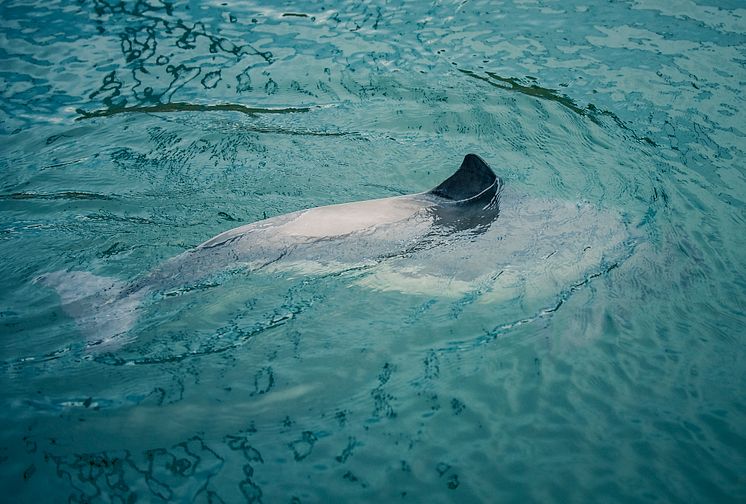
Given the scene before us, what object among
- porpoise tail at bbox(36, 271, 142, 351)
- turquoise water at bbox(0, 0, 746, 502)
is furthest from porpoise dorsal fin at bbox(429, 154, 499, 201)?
porpoise tail at bbox(36, 271, 142, 351)

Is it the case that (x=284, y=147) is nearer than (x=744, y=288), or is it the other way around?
(x=744, y=288)

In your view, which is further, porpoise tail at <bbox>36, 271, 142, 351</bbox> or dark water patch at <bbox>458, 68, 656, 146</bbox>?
dark water patch at <bbox>458, 68, 656, 146</bbox>

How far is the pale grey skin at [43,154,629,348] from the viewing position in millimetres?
4664

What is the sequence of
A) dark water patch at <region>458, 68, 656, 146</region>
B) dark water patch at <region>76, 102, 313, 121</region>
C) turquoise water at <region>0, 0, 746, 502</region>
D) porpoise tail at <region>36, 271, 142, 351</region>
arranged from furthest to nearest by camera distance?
1. dark water patch at <region>76, 102, 313, 121</region>
2. dark water patch at <region>458, 68, 656, 146</region>
3. porpoise tail at <region>36, 271, 142, 351</region>
4. turquoise water at <region>0, 0, 746, 502</region>

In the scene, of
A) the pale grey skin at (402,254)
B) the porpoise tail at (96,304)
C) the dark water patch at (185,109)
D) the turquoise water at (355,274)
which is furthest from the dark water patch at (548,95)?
the porpoise tail at (96,304)

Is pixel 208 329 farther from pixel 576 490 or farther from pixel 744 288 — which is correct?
pixel 744 288

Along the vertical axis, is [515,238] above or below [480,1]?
below

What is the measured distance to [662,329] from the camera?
14.9 feet

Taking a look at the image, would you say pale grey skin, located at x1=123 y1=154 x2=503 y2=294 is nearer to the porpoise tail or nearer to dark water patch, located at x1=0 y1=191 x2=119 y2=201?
the porpoise tail

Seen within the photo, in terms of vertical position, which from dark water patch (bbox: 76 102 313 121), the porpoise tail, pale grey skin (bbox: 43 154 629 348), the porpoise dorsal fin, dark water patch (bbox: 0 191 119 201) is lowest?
the porpoise tail

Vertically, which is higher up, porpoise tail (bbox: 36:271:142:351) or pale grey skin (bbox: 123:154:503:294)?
pale grey skin (bbox: 123:154:503:294)

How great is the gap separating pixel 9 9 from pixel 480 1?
665 cm

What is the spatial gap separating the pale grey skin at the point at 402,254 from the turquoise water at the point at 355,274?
3.6 inches

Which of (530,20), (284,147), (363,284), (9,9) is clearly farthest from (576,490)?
(9,9)
